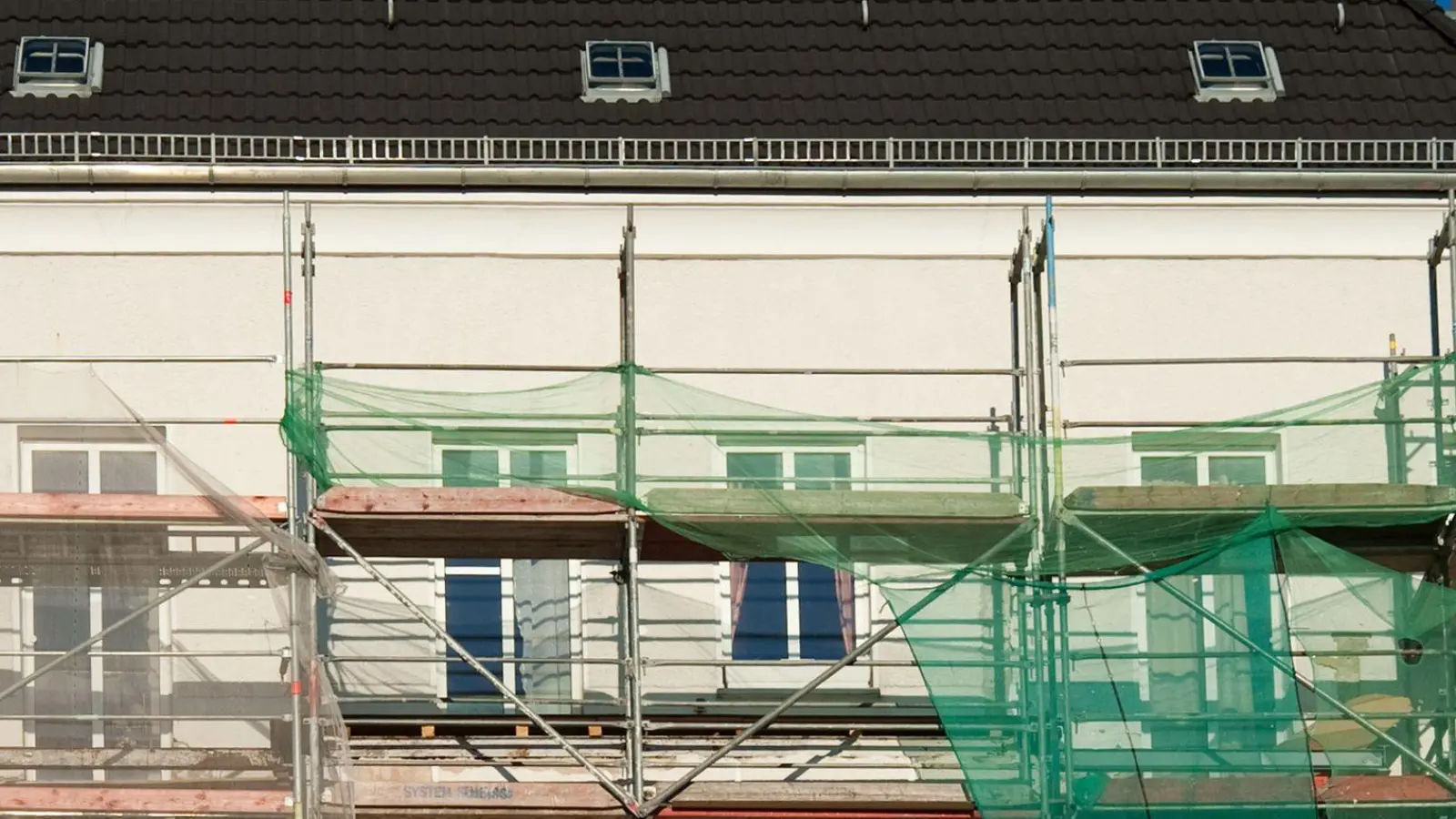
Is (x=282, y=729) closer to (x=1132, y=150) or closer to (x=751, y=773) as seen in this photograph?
(x=751, y=773)

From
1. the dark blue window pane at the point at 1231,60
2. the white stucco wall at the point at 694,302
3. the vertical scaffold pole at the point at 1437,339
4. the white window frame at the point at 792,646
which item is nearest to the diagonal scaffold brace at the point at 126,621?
the white stucco wall at the point at 694,302

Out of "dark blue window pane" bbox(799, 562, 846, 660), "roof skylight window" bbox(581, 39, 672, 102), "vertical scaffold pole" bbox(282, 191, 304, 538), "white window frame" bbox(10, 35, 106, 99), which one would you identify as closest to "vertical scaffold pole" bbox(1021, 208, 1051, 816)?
"dark blue window pane" bbox(799, 562, 846, 660)

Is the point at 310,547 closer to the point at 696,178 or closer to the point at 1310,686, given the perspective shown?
the point at 696,178

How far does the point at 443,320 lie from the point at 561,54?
338 cm

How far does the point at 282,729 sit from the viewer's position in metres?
16.2

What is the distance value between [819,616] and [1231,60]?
496 centimetres

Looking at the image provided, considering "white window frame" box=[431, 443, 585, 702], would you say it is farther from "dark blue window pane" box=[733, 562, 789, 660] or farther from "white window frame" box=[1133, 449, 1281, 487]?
"white window frame" box=[1133, 449, 1281, 487]

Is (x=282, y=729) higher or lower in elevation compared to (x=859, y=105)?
lower

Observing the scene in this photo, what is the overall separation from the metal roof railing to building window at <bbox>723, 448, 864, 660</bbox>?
8.11 ft

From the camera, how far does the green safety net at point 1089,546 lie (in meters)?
15.9

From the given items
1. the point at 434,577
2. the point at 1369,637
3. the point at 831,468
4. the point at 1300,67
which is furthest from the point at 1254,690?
the point at 1300,67

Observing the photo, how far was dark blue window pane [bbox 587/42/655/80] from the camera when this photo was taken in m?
20.0

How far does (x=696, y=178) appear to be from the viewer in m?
18.2

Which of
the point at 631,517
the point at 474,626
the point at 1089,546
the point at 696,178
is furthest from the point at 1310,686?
the point at 696,178
